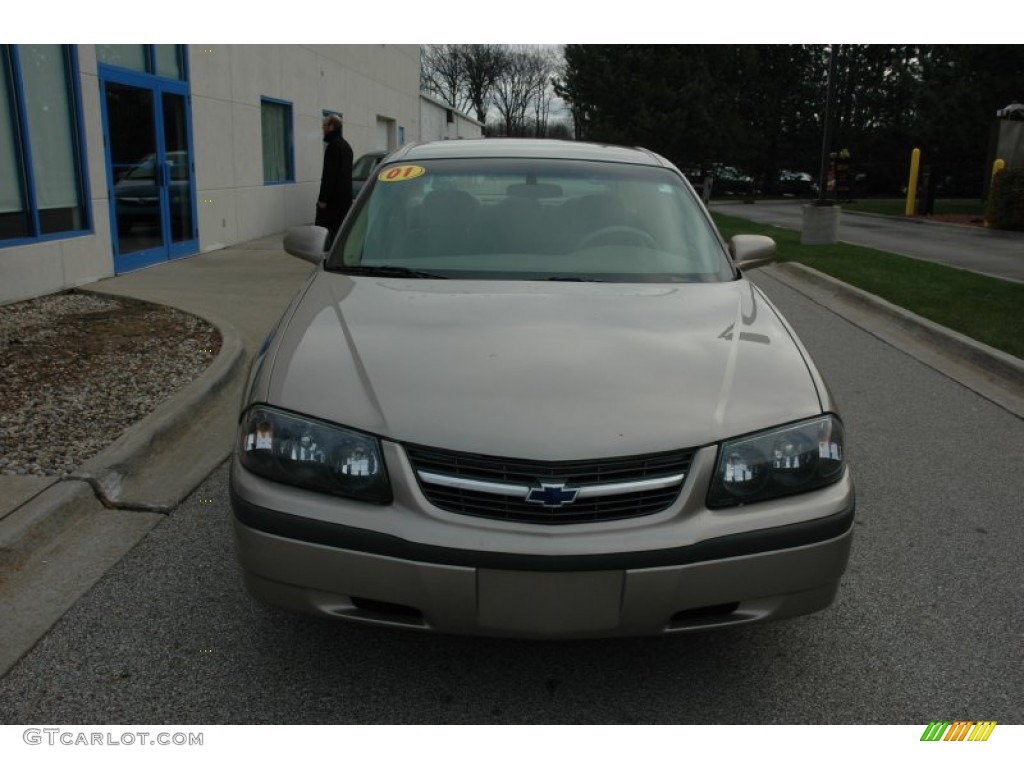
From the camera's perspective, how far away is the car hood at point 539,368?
96.9 inches

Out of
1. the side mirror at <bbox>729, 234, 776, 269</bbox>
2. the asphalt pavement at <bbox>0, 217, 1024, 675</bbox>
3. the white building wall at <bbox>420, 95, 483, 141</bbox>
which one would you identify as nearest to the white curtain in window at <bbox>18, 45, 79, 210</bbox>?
the asphalt pavement at <bbox>0, 217, 1024, 675</bbox>

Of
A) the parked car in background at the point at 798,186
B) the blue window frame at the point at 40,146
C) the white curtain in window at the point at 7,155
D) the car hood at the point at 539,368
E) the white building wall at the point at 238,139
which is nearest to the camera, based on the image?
the car hood at the point at 539,368

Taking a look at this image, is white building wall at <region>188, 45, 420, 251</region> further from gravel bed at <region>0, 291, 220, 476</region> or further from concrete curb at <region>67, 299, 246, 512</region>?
concrete curb at <region>67, 299, 246, 512</region>

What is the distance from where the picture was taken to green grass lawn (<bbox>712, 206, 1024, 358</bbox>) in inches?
316

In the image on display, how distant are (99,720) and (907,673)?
7.86ft

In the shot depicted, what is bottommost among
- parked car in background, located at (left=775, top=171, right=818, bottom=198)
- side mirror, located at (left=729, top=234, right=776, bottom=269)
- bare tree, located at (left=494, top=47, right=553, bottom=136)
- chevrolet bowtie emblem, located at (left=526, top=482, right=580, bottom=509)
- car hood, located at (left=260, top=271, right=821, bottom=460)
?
parked car in background, located at (left=775, top=171, right=818, bottom=198)

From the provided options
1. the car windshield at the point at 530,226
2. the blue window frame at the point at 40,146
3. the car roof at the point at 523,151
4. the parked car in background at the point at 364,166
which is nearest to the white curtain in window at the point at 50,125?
the blue window frame at the point at 40,146

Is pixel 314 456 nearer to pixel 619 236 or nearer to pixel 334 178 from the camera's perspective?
pixel 619 236

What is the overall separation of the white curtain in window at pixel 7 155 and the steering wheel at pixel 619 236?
7.13 m

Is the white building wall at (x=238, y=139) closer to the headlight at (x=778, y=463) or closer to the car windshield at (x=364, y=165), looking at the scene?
the car windshield at (x=364, y=165)

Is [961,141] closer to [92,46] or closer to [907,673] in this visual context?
[92,46]

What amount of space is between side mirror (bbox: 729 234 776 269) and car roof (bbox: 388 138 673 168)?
54 centimetres

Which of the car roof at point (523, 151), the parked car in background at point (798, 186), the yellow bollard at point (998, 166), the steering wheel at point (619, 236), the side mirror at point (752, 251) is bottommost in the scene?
the parked car in background at point (798, 186)
